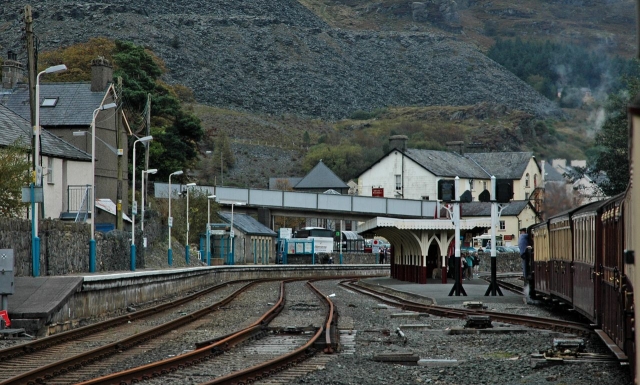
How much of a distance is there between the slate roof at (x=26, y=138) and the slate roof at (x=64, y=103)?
5232mm

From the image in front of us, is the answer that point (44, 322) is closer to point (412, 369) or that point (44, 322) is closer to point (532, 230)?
point (412, 369)

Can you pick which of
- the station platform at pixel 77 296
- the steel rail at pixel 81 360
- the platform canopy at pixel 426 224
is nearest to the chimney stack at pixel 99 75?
the station platform at pixel 77 296

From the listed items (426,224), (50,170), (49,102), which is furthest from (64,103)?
(426,224)

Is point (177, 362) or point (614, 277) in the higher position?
point (614, 277)

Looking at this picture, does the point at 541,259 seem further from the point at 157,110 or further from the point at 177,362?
the point at 157,110

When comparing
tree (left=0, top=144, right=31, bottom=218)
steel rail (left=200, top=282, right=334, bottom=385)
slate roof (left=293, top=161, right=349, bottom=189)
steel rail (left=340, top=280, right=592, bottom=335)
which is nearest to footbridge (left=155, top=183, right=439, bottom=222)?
tree (left=0, top=144, right=31, bottom=218)

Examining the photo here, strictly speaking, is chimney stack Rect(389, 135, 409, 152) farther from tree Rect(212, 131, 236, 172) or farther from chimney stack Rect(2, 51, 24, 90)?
tree Rect(212, 131, 236, 172)

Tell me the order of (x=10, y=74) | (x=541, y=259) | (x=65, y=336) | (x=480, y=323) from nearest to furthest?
(x=65, y=336) → (x=480, y=323) → (x=541, y=259) → (x=10, y=74)

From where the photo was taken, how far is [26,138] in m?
42.7

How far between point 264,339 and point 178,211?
5167 cm

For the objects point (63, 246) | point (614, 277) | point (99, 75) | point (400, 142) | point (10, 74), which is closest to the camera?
point (614, 277)

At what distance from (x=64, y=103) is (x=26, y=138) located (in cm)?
1509

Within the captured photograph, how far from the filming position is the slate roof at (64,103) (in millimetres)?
55531

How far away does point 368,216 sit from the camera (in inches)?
3187
